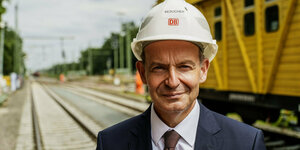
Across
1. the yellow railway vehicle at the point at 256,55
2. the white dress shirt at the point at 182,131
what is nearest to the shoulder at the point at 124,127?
the white dress shirt at the point at 182,131

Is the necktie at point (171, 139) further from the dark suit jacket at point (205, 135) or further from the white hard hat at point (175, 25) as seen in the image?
the white hard hat at point (175, 25)

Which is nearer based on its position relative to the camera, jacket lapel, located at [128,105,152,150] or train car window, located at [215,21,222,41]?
jacket lapel, located at [128,105,152,150]

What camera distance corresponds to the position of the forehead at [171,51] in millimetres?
1833

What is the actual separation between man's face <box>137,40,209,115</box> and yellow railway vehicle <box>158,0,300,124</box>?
3710mm

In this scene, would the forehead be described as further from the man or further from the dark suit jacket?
the dark suit jacket

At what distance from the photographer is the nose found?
1782mm

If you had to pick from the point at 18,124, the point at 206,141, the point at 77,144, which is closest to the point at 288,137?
the point at 77,144

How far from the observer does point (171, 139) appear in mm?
1830

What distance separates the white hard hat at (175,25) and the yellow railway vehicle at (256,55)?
3634mm

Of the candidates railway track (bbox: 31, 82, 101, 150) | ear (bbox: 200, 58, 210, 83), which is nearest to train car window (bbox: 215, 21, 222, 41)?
railway track (bbox: 31, 82, 101, 150)

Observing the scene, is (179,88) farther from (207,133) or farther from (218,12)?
(218,12)

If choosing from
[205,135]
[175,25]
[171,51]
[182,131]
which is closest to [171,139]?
[182,131]

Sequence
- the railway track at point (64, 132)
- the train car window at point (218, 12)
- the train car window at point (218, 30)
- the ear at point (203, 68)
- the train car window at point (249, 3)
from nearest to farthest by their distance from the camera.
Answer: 1. the ear at point (203, 68)
2. the train car window at point (249, 3)
3. the railway track at point (64, 132)
4. the train car window at point (218, 12)
5. the train car window at point (218, 30)

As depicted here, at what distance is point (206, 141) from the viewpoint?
184cm
